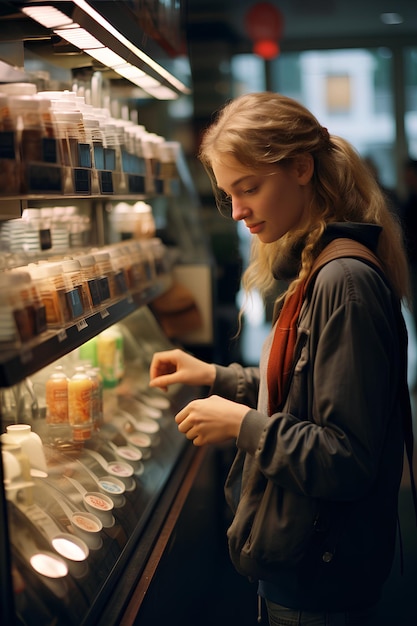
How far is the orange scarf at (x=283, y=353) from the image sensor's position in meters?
1.95

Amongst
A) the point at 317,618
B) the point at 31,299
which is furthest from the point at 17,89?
the point at 317,618

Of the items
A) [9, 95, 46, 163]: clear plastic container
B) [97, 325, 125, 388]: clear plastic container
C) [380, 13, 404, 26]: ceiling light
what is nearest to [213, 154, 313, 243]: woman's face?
[9, 95, 46, 163]: clear plastic container

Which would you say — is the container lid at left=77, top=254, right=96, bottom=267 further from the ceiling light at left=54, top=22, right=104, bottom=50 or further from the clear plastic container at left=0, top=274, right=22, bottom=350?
the clear plastic container at left=0, top=274, right=22, bottom=350

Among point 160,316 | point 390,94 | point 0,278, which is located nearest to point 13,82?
point 0,278

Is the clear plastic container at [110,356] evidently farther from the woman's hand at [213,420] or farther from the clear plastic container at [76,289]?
the woman's hand at [213,420]

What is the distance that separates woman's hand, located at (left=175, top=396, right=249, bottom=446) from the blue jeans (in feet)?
1.52

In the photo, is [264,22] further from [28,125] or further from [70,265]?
[28,125]

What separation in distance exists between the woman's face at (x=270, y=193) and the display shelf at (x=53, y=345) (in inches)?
20.4

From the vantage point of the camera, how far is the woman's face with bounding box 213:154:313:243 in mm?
2018

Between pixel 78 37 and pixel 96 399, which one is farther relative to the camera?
pixel 96 399

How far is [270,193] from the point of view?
2020 mm

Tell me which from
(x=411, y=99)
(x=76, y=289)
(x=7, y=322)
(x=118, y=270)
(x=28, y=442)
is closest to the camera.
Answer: (x=7, y=322)

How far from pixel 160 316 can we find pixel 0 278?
8.86 ft

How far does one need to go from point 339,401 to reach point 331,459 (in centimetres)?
12
